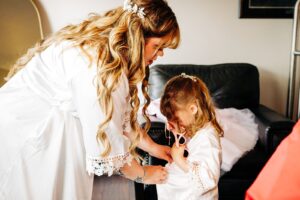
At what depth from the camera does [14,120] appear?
40.6 inches

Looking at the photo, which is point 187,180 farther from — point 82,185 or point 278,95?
point 278,95

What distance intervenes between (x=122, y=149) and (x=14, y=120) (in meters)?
0.38

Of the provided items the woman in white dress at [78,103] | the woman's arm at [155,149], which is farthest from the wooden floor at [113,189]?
the woman in white dress at [78,103]

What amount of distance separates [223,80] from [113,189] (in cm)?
120

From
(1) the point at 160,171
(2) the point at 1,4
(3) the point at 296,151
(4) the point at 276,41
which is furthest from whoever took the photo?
(4) the point at 276,41

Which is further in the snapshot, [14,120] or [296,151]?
[14,120]

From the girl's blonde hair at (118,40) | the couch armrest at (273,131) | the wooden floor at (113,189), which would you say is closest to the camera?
the girl's blonde hair at (118,40)

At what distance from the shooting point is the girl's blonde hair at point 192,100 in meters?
1.41

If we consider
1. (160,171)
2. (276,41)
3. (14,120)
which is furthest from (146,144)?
(276,41)

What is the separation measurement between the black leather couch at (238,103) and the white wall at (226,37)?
0.24 meters

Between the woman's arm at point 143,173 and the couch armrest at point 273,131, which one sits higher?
the woman's arm at point 143,173

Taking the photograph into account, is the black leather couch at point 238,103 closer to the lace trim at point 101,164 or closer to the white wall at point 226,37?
the white wall at point 226,37

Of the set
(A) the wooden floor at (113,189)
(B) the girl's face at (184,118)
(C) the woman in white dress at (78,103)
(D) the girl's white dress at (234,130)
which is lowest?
(A) the wooden floor at (113,189)

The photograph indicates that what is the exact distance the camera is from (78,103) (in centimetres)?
92
